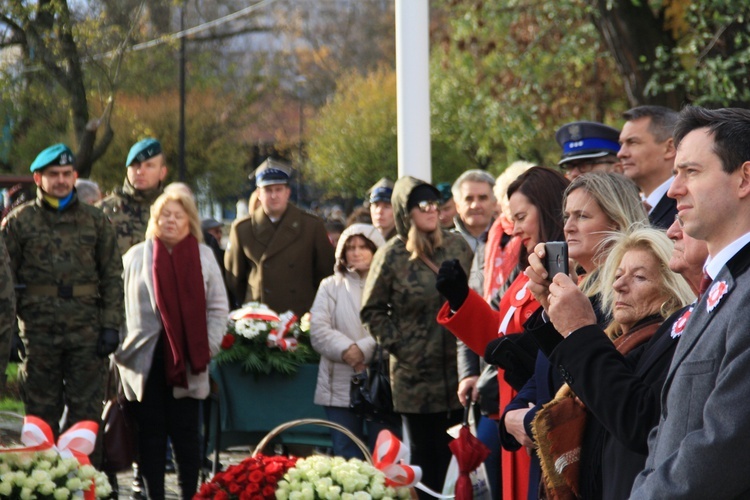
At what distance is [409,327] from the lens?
6711 mm

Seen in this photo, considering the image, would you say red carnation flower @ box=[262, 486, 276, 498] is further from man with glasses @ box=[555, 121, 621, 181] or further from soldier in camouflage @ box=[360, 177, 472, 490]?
man with glasses @ box=[555, 121, 621, 181]

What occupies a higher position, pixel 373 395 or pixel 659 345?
pixel 659 345

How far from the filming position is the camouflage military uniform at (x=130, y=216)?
8.48m

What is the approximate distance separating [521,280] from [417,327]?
1.96 metres

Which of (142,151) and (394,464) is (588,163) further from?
(142,151)

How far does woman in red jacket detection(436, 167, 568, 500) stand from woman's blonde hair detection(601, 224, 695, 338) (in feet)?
3.20

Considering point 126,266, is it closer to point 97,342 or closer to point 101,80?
point 97,342

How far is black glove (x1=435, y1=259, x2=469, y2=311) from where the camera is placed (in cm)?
470

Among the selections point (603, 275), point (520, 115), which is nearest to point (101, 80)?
point (520, 115)

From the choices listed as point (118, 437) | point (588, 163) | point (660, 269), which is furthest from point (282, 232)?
point (660, 269)

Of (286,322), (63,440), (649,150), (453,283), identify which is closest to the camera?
(63,440)

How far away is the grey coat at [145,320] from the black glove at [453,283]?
2564 mm

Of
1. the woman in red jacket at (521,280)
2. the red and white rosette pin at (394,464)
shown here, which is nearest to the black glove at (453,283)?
the woman in red jacket at (521,280)

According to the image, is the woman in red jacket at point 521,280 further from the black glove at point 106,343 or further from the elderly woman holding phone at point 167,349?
the black glove at point 106,343
